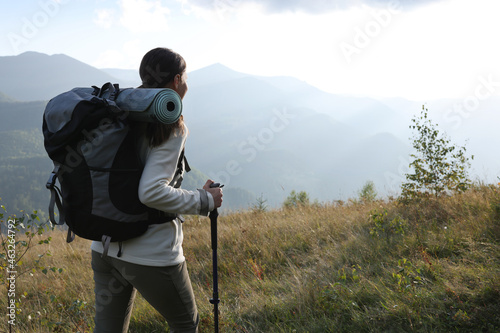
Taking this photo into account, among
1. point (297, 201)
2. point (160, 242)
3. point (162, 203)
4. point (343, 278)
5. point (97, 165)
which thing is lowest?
point (297, 201)

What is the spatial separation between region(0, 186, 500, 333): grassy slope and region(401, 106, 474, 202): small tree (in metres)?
0.42

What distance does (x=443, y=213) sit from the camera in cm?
460

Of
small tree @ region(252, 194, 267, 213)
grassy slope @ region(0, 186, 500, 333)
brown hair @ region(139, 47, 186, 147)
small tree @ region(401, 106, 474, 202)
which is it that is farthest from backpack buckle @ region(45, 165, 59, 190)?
small tree @ region(252, 194, 267, 213)

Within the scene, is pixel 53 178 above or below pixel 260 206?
above

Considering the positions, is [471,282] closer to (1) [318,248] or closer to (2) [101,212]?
(1) [318,248]

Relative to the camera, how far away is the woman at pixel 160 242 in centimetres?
173

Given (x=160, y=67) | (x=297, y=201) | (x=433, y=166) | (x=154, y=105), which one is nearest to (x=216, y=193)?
(x=154, y=105)

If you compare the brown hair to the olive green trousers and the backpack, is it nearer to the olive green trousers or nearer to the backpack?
the backpack

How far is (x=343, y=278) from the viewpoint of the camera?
3082 millimetres

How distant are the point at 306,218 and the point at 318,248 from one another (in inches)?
46.9

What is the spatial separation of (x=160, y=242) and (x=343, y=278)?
1876 millimetres

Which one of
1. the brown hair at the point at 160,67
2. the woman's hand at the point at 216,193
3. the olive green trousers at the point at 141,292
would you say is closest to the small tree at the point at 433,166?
the woman's hand at the point at 216,193

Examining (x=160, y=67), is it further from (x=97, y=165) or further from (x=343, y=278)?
(x=343, y=278)

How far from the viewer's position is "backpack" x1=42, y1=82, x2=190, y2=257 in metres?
1.70
